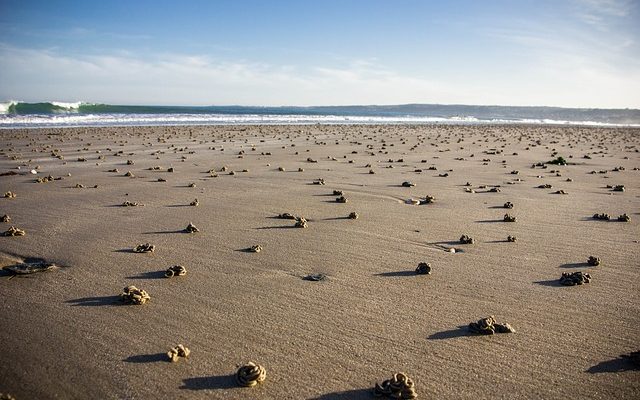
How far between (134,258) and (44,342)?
1.91 metres

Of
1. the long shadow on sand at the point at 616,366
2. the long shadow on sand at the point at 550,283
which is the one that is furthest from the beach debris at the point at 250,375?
the long shadow on sand at the point at 550,283

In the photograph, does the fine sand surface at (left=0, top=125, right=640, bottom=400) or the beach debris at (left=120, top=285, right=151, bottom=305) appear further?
the beach debris at (left=120, top=285, right=151, bottom=305)

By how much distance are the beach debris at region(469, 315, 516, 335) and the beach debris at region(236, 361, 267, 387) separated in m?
1.88

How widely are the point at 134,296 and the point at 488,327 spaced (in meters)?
3.30

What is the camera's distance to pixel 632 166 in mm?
14562

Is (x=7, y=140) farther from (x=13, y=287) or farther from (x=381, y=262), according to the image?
(x=381, y=262)

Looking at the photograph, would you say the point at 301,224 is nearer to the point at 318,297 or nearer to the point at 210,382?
the point at 318,297

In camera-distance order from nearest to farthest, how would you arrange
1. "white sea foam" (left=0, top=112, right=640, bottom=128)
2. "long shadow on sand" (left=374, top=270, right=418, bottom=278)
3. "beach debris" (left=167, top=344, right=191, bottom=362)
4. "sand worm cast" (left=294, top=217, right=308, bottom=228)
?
"beach debris" (left=167, top=344, right=191, bottom=362) → "long shadow on sand" (left=374, top=270, right=418, bottom=278) → "sand worm cast" (left=294, top=217, right=308, bottom=228) → "white sea foam" (left=0, top=112, right=640, bottom=128)

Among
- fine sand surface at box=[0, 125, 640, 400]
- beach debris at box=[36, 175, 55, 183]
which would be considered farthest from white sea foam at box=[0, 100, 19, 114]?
fine sand surface at box=[0, 125, 640, 400]

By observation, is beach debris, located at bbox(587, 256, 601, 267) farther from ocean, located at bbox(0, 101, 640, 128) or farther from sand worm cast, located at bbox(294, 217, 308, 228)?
ocean, located at bbox(0, 101, 640, 128)

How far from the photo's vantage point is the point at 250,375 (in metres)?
2.83

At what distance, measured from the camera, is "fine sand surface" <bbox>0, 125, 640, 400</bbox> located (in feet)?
9.72

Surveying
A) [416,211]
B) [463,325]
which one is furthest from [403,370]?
[416,211]

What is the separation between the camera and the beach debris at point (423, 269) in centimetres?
476
